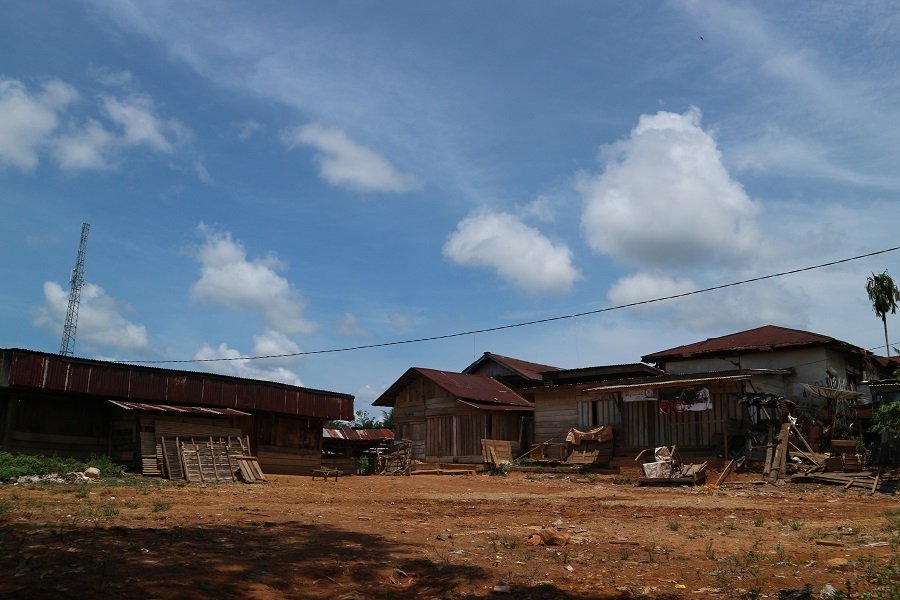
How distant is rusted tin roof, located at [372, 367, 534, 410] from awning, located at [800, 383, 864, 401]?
13270 mm

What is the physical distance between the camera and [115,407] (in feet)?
80.2

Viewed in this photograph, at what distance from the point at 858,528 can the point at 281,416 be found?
2364 cm

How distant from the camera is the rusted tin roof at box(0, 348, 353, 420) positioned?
22.1 meters

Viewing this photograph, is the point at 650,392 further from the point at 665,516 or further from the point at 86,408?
the point at 86,408

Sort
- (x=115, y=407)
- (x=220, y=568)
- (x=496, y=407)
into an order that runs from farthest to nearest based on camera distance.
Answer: (x=496, y=407) < (x=115, y=407) < (x=220, y=568)

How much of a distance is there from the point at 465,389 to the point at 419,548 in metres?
26.9

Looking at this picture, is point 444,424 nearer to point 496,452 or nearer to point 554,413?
point 496,452

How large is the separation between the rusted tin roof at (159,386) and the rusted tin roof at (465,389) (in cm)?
491

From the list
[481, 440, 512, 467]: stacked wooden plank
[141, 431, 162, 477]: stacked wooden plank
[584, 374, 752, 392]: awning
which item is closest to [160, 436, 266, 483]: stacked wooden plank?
[141, 431, 162, 477]: stacked wooden plank

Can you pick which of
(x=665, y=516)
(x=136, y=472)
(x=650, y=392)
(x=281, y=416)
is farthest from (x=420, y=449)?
(x=665, y=516)

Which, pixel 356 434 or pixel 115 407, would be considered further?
pixel 356 434

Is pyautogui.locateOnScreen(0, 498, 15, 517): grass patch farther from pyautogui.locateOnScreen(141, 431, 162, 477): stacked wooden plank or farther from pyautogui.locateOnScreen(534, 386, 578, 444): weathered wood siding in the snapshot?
pyautogui.locateOnScreen(534, 386, 578, 444): weathered wood siding

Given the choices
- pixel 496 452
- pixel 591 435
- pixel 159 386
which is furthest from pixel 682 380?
pixel 159 386

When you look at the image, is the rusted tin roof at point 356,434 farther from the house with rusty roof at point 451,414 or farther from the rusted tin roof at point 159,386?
the rusted tin roof at point 159,386
